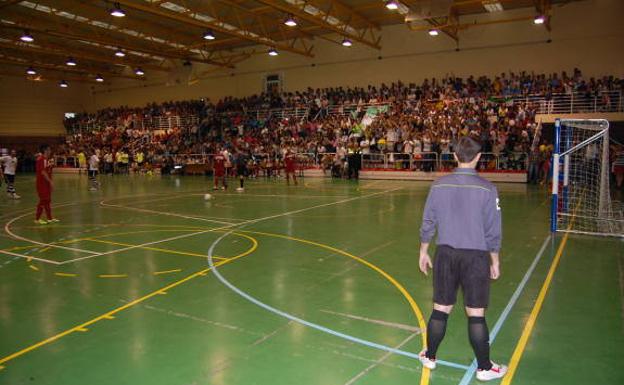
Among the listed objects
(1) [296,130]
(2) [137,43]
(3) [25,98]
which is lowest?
(1) [296,130]

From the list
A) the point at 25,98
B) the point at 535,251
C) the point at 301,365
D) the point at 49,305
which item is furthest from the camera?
the point at 25,98

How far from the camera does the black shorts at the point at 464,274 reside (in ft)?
11.8

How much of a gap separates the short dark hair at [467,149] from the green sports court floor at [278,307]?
192cm

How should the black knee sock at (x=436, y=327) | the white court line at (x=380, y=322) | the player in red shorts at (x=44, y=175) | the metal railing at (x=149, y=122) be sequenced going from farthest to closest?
the metal railing at (x=149, y=122) < the player in red shorts at (x=44, y=175) < the white court line at (x=380, y=322) < the black knee sock at (x=436, y=327)

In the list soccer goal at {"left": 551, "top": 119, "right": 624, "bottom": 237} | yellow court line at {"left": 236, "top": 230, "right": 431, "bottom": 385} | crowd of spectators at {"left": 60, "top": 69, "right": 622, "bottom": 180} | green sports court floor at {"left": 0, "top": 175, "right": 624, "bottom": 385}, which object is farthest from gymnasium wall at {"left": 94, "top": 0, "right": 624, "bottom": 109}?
yellow court line at {"left": 236, "top": 230, "right": 431, "bottom": 385}

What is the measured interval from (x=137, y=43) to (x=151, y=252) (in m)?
30.6

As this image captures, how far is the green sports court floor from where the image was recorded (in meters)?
4.27

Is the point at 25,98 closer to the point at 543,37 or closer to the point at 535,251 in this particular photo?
the point at 543,37

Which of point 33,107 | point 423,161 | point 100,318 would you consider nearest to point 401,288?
point 100,318

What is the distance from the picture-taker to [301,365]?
170 inches

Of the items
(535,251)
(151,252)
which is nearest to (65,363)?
(151,252)

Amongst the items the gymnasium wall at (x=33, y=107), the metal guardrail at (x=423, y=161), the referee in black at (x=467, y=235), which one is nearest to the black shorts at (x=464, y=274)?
the referee in black at (x=467, y=235)

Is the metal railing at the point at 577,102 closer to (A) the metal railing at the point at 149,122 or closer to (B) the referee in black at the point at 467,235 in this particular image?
(B) the referee in black at the point at 467,235

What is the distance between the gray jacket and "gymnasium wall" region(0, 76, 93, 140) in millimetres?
47001
